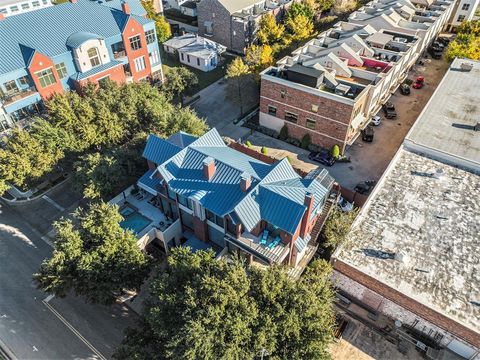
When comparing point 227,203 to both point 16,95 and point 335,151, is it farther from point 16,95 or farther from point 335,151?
point 16,95

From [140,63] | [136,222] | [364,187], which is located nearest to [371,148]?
[364,187]

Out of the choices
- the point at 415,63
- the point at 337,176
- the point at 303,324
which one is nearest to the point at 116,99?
the point at 337,176

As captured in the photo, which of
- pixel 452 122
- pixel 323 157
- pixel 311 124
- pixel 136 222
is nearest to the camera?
pixel 136 222

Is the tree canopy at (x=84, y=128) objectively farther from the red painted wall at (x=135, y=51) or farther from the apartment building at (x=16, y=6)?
the apartment building at (x=16, y=6)

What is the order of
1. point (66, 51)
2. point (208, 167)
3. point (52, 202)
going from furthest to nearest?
point (66, 51), point (52, 202), point (208, 167)

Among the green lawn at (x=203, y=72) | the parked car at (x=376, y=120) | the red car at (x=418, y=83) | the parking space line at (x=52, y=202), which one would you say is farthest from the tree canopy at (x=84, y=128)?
the red car at (x=418, y=83)

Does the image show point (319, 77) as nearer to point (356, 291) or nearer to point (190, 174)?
point (190, 174)

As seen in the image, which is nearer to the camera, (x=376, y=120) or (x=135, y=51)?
(x=376, y=120)

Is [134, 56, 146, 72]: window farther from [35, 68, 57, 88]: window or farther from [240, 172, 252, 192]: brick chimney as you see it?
[240, 172, 252, 192]: brick chimney
